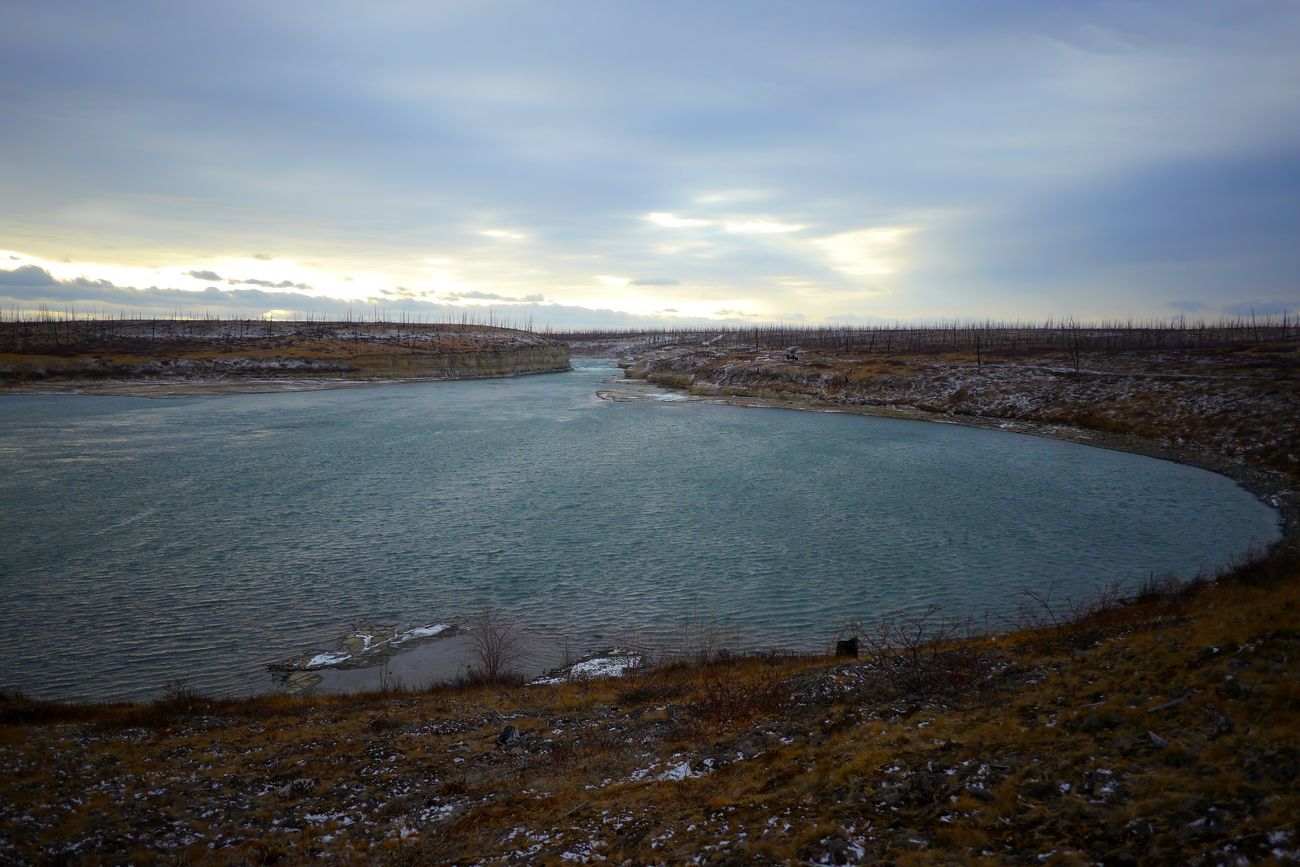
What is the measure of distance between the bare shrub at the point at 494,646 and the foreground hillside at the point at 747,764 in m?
0.95

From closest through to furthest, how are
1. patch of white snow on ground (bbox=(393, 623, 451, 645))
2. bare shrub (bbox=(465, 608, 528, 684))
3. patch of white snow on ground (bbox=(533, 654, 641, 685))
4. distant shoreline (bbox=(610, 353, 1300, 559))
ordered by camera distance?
patch of white snow on ground (bbox=(533, 654, 641, 685))
bare shrub (bbox=(465, 608, 528, 684))
patch of white snow on ground (bbox=(393, 623, 451, 645))
distant shoreline (bbox=(610, 353, 1300, 559))

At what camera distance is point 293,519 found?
28.1 meters

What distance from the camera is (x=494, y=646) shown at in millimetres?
16344

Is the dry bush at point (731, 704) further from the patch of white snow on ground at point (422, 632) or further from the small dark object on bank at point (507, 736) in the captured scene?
the patch of white snow on ground at point (422, 632)

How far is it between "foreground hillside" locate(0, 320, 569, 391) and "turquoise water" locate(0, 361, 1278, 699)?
1673 inches

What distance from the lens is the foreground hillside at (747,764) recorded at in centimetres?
705

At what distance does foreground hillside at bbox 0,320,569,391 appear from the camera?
282ft

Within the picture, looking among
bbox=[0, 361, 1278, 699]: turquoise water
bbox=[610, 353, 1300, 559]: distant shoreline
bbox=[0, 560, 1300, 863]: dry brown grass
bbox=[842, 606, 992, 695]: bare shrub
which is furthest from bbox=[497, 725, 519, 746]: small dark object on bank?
bbox=[610, 353, 1300, 559]: distant shoreline

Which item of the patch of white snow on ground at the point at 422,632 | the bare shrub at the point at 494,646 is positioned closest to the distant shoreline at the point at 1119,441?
the bare shrub at the point at 494,646

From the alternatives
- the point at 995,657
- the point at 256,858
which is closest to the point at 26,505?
the point at 256,858

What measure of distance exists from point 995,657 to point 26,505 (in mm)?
36869

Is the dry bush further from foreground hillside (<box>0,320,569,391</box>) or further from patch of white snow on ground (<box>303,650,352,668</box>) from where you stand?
foreground hillside (<box>0,320,569,391</box>)

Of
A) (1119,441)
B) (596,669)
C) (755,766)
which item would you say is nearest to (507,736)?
(596,669)

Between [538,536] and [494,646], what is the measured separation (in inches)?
383
